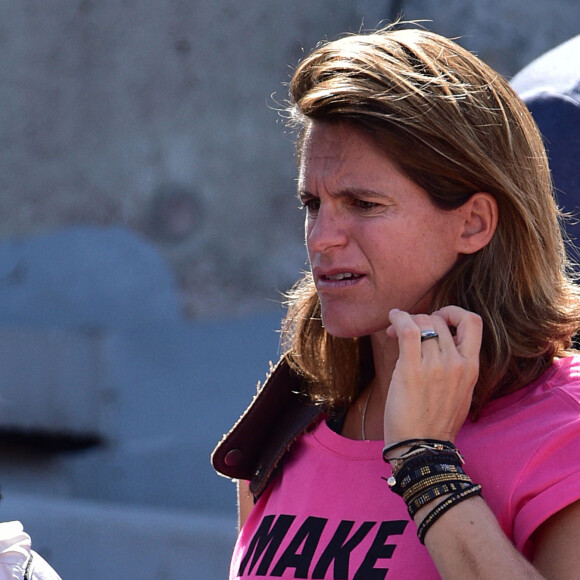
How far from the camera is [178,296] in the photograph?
4.77 metres

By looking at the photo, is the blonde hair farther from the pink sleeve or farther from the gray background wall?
the gray background wall

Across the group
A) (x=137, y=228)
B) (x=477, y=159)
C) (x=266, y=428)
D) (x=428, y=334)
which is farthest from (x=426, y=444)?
(x=137, y=228)

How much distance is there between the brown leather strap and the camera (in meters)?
2.07

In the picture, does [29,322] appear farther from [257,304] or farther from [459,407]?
[459,407]

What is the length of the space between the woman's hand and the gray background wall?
3136mm

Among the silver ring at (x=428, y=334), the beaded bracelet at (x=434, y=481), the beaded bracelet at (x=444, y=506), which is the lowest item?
the beaded bracelet at (x=444, y=506)

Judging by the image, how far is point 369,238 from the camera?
1.76 m

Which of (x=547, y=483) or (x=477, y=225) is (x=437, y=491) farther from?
(x=477, y=225)

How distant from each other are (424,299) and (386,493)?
13.2 inches

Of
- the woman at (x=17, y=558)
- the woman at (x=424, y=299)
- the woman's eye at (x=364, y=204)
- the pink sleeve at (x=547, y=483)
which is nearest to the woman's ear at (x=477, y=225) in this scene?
the woman at (x=424, y=299)

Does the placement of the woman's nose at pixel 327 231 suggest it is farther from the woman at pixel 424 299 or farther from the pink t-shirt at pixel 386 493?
the pink t-shirt at pixel 386 493

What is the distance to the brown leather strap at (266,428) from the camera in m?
2.07

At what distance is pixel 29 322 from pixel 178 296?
68 cm

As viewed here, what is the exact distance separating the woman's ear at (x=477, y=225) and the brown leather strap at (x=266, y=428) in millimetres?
485
